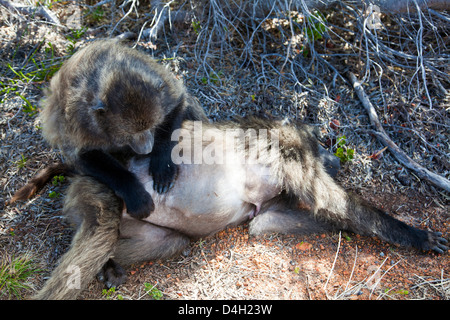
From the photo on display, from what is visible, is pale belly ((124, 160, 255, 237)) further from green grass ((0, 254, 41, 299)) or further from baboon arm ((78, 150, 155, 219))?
green grass ((0, 254, 41, 299))

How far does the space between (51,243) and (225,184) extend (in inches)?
57.6

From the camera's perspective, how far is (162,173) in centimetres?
289

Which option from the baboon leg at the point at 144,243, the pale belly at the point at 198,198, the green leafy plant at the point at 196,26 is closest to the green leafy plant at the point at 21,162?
the pale belly at the point at 198,198

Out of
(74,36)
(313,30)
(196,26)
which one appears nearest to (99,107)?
(196,26)

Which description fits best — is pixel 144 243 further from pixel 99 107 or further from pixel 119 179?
pixel 99 107

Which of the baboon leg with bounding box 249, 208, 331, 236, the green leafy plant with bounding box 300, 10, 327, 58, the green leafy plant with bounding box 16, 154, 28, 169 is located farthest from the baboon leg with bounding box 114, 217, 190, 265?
the green leafy plant with bounding box 300, 10, 327, 58

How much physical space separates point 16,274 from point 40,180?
0.85 m

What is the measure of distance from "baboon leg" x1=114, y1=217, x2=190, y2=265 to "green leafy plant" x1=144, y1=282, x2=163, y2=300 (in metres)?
0.27

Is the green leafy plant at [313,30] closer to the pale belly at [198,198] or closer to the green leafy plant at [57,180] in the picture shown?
the pale belly at [198,198]

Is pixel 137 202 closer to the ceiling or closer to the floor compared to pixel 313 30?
closer to the floor

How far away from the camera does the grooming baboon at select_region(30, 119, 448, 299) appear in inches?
113

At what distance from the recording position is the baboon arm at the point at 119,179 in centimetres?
273

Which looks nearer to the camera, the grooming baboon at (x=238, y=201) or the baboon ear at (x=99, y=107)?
the baboon ear at (x=99, y=107)

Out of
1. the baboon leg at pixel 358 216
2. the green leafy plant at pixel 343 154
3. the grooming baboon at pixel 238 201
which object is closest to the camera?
the grooming baboon at pixel 238 201
